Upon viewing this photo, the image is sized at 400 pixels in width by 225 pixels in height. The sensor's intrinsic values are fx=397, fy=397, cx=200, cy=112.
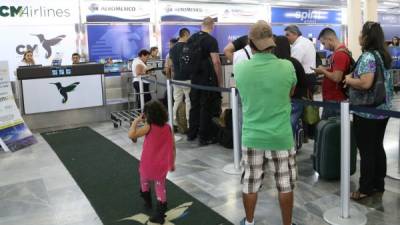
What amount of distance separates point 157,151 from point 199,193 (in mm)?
803

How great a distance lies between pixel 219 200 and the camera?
126 inches

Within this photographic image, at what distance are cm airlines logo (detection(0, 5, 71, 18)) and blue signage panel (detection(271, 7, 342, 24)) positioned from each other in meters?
6.95

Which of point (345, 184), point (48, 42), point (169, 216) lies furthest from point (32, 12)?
point (345, 184)

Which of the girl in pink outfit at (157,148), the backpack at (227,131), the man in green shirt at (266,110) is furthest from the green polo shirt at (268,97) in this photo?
the backpack at (227,131)

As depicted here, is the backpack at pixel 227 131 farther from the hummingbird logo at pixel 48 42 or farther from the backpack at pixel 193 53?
the hummingbird logo at pixel 48 42

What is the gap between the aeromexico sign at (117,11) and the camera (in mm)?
10039

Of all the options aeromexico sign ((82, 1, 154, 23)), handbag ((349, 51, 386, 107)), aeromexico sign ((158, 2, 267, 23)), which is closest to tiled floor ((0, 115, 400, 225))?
handbag ((349, 51, 386, 107))

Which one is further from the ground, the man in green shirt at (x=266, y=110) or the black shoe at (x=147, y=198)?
the man in green shirt at (x=266, y=110)

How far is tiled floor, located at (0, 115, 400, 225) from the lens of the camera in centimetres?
291

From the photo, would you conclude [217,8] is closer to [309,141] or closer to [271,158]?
[309,141]

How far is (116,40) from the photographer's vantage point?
1041 cm

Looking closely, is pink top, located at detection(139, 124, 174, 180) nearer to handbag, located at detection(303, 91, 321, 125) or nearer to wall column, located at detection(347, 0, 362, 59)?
handbag, located at detection(303, 91, 321, 125)

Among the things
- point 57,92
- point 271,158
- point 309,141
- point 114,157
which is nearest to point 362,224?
point 271,158

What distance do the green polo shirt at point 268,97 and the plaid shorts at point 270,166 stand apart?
2.0 inches
